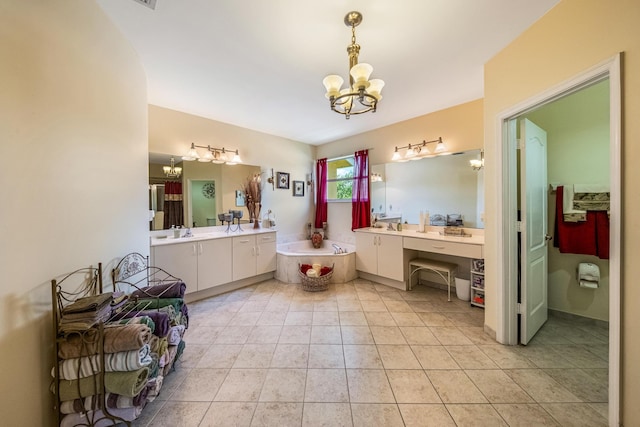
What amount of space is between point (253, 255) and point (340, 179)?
7.48 ft

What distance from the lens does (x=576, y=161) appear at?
2.34 meters

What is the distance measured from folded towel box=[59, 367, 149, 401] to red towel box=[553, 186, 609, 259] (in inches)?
147

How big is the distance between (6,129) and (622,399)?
10.5ft

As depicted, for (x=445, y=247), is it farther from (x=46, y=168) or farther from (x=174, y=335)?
(x=46, y=168)

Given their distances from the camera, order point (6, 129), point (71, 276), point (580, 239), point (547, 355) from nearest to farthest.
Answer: point (6, 129) → point (71, 276) → point (547, 355) → point (580, 239)

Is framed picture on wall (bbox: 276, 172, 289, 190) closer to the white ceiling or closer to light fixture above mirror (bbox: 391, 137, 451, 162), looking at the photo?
the white ceiling

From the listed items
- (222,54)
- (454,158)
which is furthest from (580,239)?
(222,54)

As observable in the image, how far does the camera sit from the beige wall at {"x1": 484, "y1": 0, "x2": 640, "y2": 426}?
109 cm

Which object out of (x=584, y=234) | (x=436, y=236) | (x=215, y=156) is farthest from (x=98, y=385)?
(x=584, y=234)

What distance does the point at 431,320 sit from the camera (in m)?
2.46

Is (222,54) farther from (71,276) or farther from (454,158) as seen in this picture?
(454,158)

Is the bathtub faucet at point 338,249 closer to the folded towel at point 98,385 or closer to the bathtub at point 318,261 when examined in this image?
the bathtub at point 318,261

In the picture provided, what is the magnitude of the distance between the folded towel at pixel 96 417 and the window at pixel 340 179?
3.84 metres

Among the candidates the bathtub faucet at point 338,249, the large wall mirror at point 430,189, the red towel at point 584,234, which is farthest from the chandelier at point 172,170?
the red towel at point 584,234
